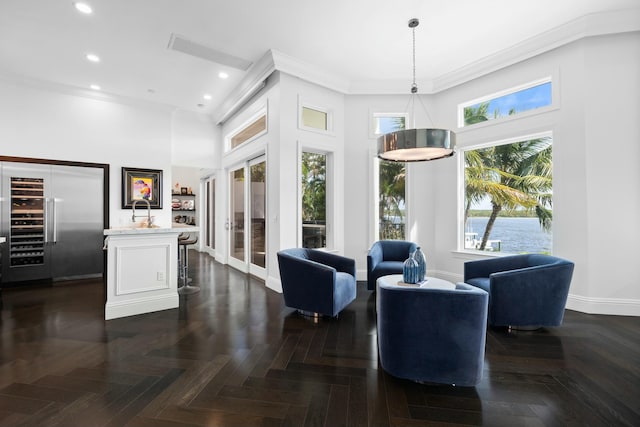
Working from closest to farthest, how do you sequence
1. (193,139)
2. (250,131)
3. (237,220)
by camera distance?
(250,131) < (237,220) < (193,139)

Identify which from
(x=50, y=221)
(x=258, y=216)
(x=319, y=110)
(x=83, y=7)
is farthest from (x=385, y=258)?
(x=50, y=221)

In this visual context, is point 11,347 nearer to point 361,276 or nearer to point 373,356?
point 373,356

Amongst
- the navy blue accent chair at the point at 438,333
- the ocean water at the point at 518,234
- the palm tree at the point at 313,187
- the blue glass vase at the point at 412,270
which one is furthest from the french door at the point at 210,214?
the navy blue accent chair at the point at 438,333

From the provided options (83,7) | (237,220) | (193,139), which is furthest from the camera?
(193,139)

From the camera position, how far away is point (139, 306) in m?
3.56

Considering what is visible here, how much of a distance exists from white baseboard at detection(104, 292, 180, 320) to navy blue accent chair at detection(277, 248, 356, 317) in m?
1.51

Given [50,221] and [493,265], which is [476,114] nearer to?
[493,265]

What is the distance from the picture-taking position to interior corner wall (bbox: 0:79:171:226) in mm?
4965

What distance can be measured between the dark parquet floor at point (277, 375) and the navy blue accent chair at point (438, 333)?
0.13 meters

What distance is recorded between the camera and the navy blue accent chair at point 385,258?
167 inches

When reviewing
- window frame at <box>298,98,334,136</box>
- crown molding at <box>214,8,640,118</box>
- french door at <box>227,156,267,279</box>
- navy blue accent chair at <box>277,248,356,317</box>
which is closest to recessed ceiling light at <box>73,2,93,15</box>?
crown molding at <box>214,8,640,118</box>

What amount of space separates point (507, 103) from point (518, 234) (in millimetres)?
1989

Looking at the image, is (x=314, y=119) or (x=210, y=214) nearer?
(x=314, y=119)

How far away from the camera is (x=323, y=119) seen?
16.9ft
